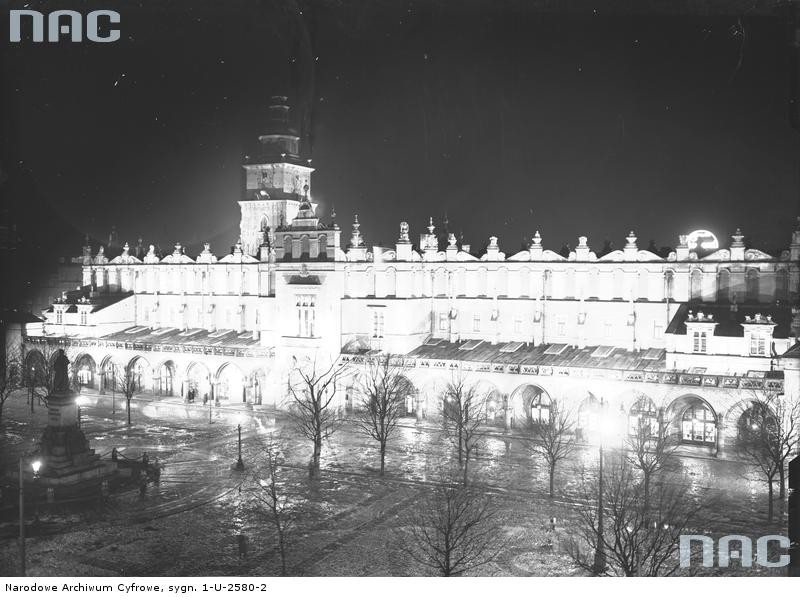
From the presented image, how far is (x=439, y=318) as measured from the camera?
74.9 meters

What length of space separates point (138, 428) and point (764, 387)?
47504 mm

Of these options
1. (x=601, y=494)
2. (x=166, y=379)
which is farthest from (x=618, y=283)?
(x=166, y=379)

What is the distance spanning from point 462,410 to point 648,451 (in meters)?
14.4

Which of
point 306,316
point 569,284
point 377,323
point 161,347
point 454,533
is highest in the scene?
point 569,284

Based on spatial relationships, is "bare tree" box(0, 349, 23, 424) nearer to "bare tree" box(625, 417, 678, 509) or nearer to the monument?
the monument

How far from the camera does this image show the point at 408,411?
68188mm

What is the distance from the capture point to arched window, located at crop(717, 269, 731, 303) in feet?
210

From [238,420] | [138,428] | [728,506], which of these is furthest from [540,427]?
[138,428]

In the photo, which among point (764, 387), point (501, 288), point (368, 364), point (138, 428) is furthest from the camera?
point (501, 288)

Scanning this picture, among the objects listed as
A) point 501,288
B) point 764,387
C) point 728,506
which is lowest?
point 728,506

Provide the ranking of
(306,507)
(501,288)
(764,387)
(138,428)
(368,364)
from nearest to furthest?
(306,507)
(764,387)
(138,428)
(368,364)
(501,288)

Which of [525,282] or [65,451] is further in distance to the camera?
[525,282]

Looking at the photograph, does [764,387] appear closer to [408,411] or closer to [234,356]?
[408,411]

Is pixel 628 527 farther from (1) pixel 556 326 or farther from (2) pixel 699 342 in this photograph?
(1) pixel 556 326
